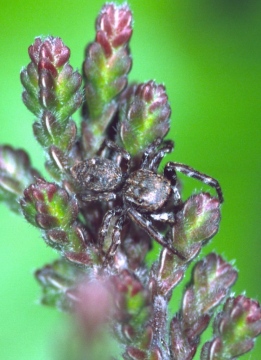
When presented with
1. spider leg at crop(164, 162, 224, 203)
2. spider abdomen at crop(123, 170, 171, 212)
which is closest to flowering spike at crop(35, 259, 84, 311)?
spider abdomen at crop(123, 170, 171, 212)

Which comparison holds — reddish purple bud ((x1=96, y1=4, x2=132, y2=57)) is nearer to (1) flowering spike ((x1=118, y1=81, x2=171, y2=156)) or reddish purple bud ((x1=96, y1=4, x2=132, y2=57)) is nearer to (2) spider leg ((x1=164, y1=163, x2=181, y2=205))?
(1) flowering spike ((x1=118, y1=81, x2=171, y2=156))

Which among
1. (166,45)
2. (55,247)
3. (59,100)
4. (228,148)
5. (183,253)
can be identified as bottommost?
(55,247)

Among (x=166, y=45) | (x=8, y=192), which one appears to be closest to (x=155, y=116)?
(x=8, y=192)

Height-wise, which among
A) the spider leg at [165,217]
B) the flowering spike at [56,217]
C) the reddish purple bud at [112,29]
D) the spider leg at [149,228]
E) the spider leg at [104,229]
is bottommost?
the flowering spike at [56,217]

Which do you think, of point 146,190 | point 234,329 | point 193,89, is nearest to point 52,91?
point 146,190

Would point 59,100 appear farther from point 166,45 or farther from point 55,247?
point 166,45

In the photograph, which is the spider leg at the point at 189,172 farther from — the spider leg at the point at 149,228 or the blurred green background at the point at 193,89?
the blurred green background at the point at 193,89

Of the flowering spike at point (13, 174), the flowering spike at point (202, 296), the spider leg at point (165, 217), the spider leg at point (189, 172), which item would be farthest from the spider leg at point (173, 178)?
the flowering spike at point (13, 174)

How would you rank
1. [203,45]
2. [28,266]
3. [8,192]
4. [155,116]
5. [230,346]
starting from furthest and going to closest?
[203,45] < [28,266] < [8,192] < [155,116] < [230,346]
